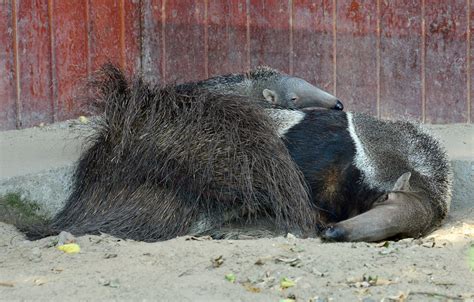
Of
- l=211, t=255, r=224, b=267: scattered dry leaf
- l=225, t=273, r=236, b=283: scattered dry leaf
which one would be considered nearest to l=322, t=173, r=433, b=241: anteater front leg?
l=211, t=255, r=224, b=267: scattered dry leaf

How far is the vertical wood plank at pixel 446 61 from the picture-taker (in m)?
7.39

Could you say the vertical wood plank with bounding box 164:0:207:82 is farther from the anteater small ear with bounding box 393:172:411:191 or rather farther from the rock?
the rock

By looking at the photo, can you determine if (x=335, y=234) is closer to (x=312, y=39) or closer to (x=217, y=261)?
(x=217, y=261)

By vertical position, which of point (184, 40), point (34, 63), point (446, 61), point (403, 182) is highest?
point (184, 40)

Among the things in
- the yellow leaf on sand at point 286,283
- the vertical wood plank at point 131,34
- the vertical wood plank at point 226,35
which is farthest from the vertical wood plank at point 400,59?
the yellow leaf on sand at point 286,283

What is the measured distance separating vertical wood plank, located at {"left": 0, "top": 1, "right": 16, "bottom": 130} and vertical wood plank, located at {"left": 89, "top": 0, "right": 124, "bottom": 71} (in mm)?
619

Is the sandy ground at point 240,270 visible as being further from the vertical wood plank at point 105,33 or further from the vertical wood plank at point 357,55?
the vertical wood plank at point 357,55

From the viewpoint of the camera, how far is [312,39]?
7.25 m

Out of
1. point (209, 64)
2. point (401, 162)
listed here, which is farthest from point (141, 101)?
point (209, 64)

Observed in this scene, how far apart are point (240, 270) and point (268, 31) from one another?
374cm

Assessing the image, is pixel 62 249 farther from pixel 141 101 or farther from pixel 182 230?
pixel 141 101

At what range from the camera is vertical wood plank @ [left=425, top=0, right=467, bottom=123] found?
7395 mm

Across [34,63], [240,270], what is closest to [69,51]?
[34,63]

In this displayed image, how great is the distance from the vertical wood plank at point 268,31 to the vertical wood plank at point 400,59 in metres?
A: 0.82
